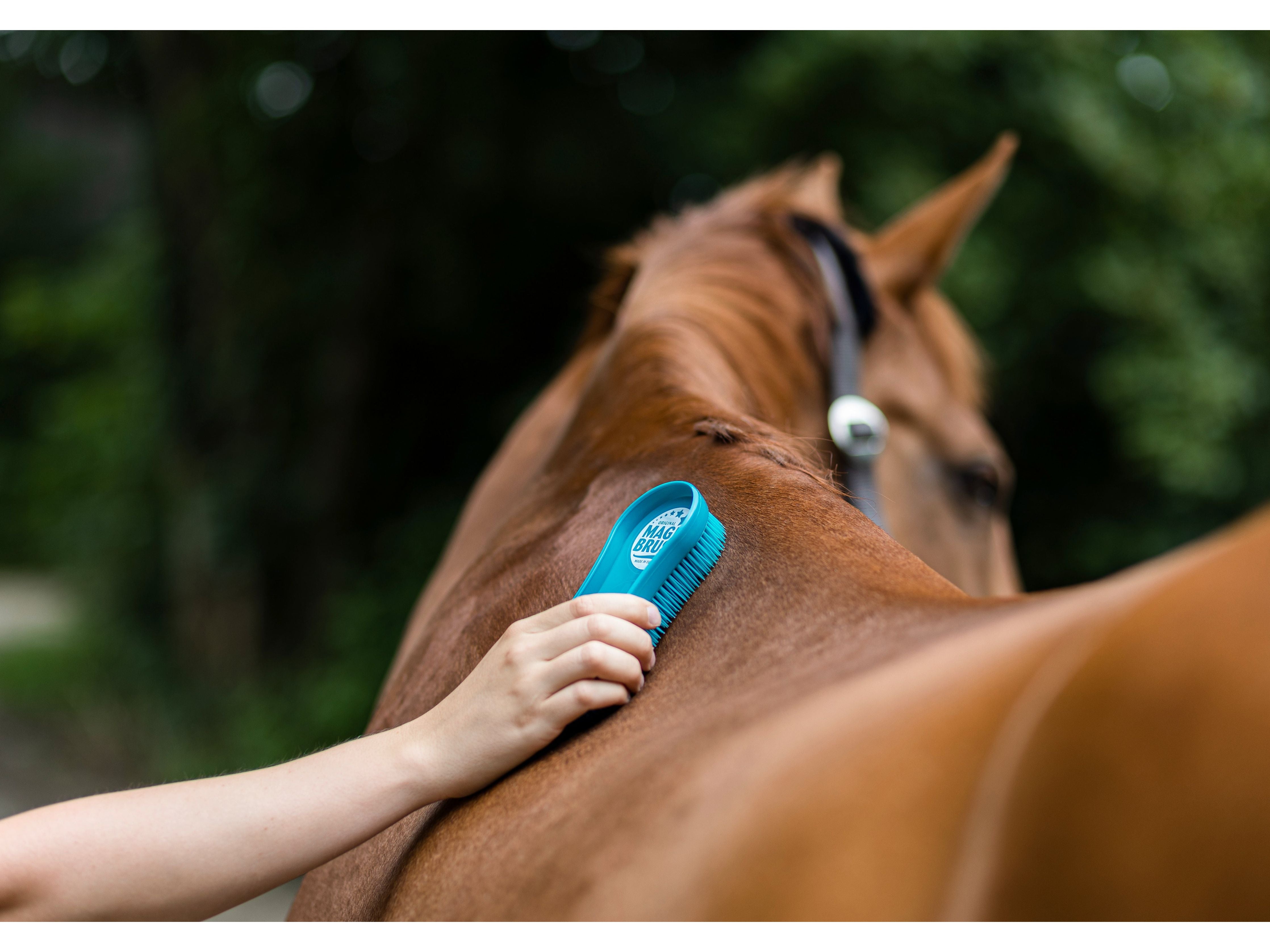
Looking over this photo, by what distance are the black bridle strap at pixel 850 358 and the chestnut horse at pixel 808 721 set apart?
0.29 feet

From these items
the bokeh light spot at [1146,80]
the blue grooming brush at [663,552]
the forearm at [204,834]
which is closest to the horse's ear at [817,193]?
the blue grooming brush at [663,552]

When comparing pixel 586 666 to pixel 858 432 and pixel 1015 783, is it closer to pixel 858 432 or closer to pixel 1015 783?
pixel 1015 783

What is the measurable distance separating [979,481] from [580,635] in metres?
0.96

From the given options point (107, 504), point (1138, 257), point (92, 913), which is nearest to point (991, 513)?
point (92, 913)

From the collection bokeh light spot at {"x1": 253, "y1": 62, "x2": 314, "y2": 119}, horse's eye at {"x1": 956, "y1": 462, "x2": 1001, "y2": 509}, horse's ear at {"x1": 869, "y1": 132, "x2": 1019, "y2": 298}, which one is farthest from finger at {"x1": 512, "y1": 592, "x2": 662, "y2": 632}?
bokeh light spot at {"x1": 253, "y1": 62, "x2": 314, "y2": 119}

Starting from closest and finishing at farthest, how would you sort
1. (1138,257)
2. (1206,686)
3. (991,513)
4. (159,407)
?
(1206,686)
(991,513)
(1138,257)
(159,407)

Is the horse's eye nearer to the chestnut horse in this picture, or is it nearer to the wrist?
the chestnut horse

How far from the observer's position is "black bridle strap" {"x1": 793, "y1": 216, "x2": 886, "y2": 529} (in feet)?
3.55

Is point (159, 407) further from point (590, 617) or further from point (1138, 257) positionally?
point (590, 617)

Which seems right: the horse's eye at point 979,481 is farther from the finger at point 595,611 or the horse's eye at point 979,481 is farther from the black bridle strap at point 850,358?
the finger at point 595,611

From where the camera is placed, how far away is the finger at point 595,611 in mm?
578

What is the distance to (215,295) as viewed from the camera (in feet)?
15.1

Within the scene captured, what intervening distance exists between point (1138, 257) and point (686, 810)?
340 centimetres
